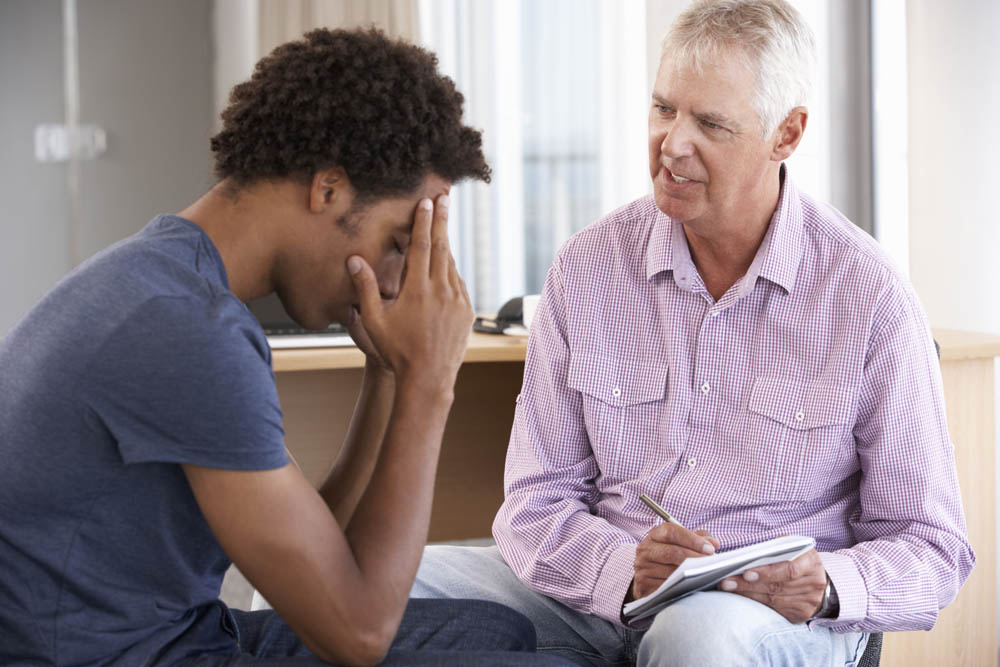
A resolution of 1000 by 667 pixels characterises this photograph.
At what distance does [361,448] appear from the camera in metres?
1.22

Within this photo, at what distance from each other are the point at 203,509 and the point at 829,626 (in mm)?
755

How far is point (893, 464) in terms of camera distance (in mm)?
1257

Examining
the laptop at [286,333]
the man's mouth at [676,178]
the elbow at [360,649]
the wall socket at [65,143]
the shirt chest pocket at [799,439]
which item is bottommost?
the elbow at [360,649]

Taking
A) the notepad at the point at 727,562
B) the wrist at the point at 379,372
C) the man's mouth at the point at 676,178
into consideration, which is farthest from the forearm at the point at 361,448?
the man's mouth at the point at 676,178

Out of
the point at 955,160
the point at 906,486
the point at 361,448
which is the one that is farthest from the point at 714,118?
the point at 955,160

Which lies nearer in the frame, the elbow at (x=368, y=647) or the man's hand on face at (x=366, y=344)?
the elbow at (x=368, y=647)

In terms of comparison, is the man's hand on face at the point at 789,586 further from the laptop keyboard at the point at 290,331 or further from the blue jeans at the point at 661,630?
the laptop keyboard at the point at 290,331

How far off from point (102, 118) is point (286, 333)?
7.83 ft

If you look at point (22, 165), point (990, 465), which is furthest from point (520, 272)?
point (990, 465)

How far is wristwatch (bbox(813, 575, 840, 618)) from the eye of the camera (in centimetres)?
118

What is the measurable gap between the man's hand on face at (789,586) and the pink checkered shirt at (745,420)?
3cm

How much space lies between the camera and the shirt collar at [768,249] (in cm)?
133

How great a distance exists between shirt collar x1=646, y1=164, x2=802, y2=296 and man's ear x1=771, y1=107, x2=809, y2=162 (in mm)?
34

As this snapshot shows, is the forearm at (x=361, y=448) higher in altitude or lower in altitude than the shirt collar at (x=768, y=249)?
lower
